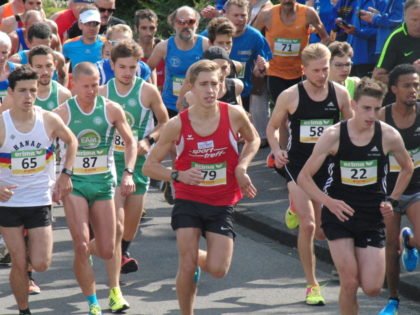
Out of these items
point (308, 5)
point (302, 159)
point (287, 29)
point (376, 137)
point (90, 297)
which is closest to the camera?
point (376, 137)

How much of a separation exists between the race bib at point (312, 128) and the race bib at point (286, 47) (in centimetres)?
420

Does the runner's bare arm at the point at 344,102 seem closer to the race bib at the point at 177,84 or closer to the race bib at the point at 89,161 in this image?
the race bib at the point at 89,161

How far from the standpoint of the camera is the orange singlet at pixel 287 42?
13.0 metres

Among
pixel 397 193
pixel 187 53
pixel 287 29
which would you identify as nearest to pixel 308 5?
pixel 287 29

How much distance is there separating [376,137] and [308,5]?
666cm

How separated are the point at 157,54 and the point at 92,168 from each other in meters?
4.00

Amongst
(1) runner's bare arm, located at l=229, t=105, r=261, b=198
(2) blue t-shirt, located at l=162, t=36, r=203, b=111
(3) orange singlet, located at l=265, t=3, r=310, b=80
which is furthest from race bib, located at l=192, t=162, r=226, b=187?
(3) orange singlet, located at l=265, t=3, r=310, b=80

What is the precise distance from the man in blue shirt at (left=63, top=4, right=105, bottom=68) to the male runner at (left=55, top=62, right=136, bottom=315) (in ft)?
13.1

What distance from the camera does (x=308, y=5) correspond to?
45.8ft

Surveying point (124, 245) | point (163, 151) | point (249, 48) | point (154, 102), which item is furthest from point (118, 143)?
point (249, 48)

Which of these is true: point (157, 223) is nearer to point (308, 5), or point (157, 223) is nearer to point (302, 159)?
point (302, 159)

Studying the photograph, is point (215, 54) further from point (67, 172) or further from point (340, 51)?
point (67, 172)

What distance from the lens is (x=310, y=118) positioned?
8984mm

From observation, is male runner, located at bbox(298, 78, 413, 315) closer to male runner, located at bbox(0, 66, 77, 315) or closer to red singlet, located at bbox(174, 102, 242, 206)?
red singlet, located at bbox(174, 102, 242, 206)
